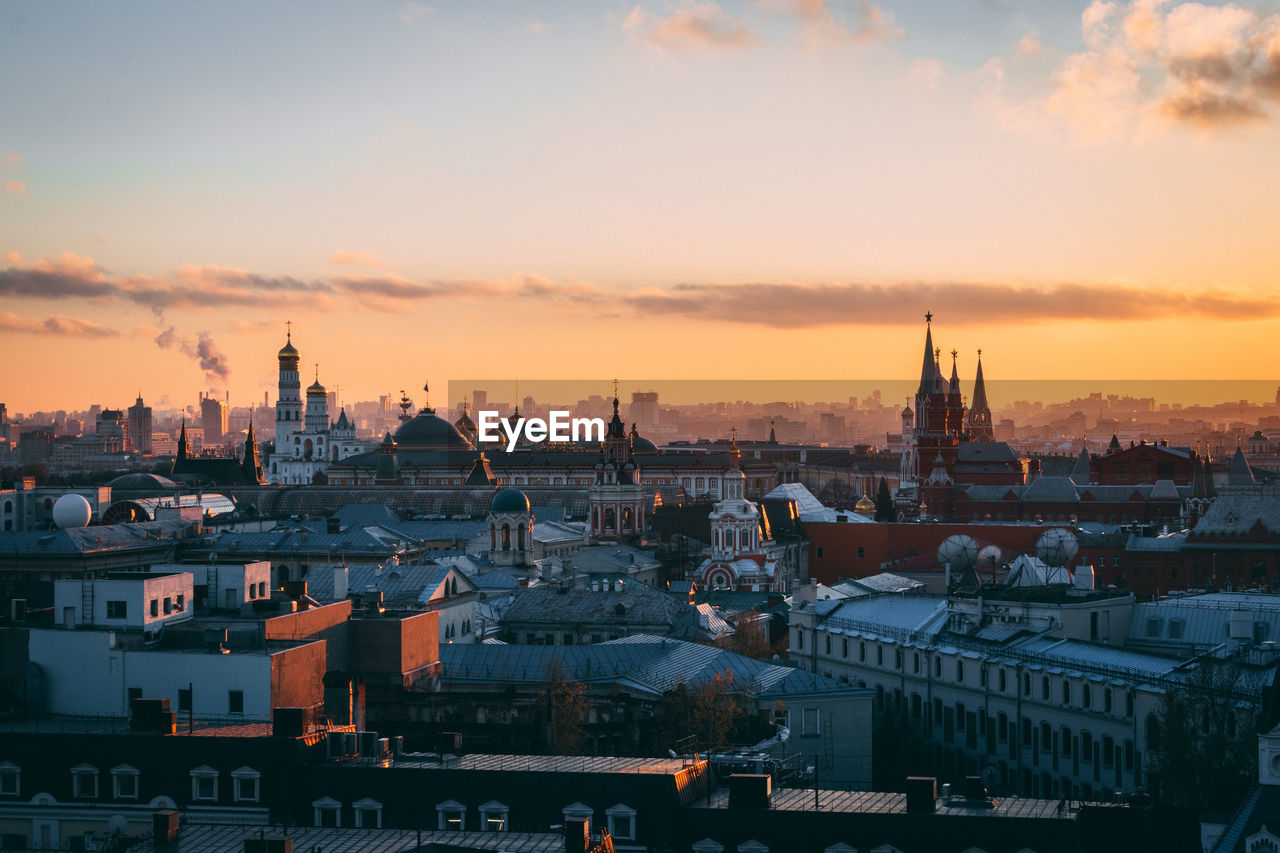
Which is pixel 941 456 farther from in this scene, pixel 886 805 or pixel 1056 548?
pixel 886 805

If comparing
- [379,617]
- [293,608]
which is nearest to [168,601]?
[293,608]

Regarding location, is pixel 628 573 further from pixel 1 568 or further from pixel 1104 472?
pixel 1104 472

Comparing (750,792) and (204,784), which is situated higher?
(750,792)

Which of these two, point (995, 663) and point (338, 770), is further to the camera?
point (995, 663)

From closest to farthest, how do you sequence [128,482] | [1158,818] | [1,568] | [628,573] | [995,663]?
[1158,818] < [995,663] < [1,568] < [628,573] < [128,482]

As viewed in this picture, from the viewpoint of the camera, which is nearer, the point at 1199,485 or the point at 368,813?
the point at 368,813

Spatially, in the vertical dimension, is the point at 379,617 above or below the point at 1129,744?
above

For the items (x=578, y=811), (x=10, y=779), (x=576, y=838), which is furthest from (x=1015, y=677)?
(x=10, y=779)
